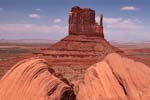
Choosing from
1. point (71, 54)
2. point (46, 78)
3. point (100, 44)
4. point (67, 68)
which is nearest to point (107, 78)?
point (46, 78)

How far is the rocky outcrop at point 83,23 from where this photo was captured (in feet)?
383

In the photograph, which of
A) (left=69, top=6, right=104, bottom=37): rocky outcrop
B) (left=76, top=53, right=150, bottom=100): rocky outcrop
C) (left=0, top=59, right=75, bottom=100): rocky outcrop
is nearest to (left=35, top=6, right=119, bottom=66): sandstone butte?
(left=69, top=6, right=104, bottom=37): rocky outcrop

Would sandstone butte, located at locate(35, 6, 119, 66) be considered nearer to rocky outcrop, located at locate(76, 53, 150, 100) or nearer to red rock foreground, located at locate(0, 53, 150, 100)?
rocky outcrop, located at locate(76, 53, 150, 100)

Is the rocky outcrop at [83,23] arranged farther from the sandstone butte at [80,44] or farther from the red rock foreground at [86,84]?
the red rock foreground at [86,84]

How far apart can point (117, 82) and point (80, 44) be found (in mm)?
95180

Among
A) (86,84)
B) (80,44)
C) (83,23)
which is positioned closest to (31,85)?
(86,84)

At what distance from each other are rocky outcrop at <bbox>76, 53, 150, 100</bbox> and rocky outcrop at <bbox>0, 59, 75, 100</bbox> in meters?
0.93

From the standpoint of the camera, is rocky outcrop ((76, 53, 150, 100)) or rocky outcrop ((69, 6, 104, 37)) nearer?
rocky outcrop ((76, 53, 150, 100))

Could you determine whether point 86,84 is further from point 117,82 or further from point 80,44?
point 80,44

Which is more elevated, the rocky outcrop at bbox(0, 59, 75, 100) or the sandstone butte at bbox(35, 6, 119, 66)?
the rocky outcrop at bbox(0, 59, 75, 100)

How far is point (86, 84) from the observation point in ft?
43.7

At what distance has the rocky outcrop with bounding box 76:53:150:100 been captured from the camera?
39.9 ft

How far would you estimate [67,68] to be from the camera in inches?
3649

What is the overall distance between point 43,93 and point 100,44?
97.6 meters
